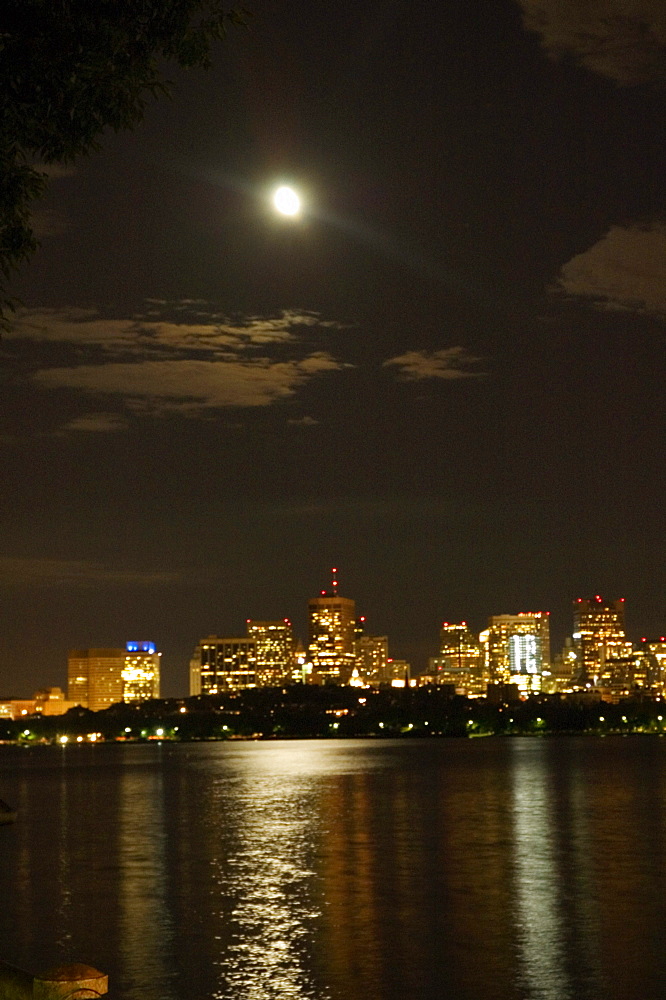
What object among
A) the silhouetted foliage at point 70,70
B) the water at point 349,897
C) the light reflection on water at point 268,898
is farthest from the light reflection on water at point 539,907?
the silhouetted foliage at point 70,70

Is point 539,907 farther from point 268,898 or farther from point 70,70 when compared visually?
point 70,70

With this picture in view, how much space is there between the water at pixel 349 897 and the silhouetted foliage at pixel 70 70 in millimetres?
18246

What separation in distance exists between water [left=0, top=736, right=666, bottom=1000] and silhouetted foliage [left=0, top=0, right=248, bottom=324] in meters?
18.2

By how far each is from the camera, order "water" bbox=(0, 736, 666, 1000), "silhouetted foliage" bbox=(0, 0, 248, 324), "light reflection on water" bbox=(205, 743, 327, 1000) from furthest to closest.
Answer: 1. "water" bbox=(0, 736, 666, 1000)
2. "light reflection on water" bbox=(205, 743, 327, 1000)
3. "silhouetted foliage" bbox=(0, 0, 248, 324)

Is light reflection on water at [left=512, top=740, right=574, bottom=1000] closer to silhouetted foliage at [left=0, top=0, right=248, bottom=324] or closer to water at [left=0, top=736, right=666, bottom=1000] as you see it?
water at [left=0, top=736, right=666, bottom=1000]

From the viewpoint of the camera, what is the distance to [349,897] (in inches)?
1572

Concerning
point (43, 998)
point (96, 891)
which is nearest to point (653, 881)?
point (96, 891)

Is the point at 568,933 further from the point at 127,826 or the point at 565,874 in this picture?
the point at 127,826

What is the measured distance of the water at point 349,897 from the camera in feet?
93.9

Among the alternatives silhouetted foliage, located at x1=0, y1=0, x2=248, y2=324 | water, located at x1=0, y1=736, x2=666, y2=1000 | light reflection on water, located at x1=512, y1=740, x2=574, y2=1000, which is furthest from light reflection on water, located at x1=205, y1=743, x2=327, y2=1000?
silhouetted foliage, located at x1=0, y1=0, x2=248, y2=324

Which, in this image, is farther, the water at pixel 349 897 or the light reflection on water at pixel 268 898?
the water at pixel 349 897

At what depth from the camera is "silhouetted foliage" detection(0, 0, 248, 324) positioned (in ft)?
45.3

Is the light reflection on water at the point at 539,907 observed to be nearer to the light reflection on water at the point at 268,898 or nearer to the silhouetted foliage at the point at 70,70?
the light reflection on water at the point at 268,898

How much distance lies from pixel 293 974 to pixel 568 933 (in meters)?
8.73
